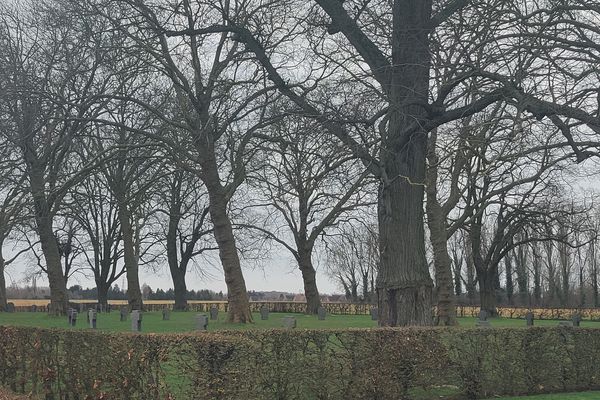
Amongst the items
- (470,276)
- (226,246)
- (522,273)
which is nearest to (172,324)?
(226,246)

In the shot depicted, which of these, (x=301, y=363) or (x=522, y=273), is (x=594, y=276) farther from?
(x=301, y=363)

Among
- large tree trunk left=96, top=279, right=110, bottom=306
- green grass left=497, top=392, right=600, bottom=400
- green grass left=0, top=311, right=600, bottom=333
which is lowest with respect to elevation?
green grass left=497, top=392, right=600, bottom=400

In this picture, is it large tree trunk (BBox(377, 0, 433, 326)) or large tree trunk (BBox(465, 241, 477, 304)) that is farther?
large tree trunk (BBox(465, 241, 477, 304))

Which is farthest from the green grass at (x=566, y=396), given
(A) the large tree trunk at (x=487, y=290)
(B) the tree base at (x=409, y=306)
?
(A) the large tree trunk at (x=487, y=290)

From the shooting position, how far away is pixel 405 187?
44.0 ft

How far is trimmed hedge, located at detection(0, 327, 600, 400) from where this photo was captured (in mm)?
8484

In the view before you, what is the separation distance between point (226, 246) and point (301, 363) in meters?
17.7

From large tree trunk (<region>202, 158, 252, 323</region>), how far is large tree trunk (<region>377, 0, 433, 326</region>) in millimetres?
14144

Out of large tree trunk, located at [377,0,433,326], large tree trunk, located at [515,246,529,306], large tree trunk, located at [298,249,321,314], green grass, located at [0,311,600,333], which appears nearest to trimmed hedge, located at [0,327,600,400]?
large tree trunk, located at [377,0,433,326]

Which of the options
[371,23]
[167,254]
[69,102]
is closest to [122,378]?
[371,23]

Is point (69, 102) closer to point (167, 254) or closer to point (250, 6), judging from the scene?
point (250, 6)

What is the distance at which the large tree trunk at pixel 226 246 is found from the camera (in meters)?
26.9

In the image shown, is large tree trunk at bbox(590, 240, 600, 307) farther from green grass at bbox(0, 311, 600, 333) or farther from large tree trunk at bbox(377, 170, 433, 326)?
→ large tree trunk at bbox(377, 170, 433, 326)

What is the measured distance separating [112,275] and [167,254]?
5756mm
